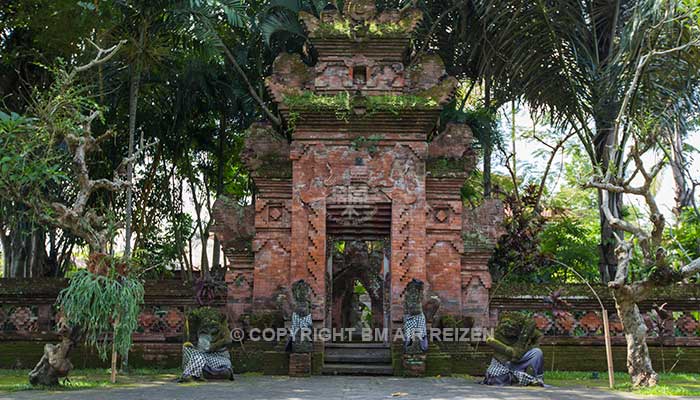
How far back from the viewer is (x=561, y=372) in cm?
1277


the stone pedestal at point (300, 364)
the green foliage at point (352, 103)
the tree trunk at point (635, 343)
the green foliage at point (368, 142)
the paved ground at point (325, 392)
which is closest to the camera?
the paved ground at point (325, 392)

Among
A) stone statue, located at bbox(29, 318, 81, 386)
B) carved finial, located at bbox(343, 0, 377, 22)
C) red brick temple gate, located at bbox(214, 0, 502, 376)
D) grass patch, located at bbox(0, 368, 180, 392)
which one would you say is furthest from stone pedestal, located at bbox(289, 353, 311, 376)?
carved finial, located at bbox(343, 0, 377, 22)

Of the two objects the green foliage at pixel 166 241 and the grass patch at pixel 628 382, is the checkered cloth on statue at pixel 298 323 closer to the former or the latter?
the grass patch at pixel 628 382

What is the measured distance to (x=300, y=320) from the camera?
475 inches

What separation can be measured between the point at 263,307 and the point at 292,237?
52.5 inches

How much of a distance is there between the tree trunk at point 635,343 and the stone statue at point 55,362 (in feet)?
23.7

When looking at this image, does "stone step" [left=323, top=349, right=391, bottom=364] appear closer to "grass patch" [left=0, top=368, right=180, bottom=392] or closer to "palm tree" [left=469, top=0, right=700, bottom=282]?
"grass patch" [left=0, top=368, right=180, bottom=392]

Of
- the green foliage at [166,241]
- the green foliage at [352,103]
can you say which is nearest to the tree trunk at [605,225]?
the green foliage at [352,103]

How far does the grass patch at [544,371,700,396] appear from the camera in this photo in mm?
9531

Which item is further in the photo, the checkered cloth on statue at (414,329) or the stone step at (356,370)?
the stone step at (356,370)

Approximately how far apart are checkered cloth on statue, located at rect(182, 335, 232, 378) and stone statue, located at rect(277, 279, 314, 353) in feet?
4.34

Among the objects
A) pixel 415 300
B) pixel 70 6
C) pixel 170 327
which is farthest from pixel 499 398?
pixel 70 6

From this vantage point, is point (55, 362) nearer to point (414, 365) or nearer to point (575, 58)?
point (414, 365)

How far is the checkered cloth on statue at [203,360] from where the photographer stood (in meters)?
10.8
